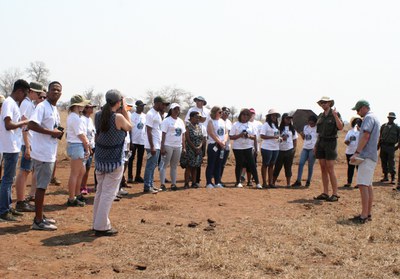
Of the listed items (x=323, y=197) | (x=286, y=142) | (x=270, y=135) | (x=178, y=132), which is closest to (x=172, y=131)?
(x=178, y=132)

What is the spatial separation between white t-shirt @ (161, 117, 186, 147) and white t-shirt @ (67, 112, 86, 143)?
97.7 inches

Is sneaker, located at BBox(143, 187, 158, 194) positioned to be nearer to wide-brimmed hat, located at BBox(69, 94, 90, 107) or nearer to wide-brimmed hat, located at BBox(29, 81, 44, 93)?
wide-brimmed hat, located at BBox(69, 94, 90, 107)

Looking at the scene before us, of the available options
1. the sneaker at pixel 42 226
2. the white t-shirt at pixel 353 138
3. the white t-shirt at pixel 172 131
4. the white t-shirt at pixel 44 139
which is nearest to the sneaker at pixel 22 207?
the sneaker at pixel 42 226

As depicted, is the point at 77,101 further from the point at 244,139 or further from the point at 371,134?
the point at 371,134

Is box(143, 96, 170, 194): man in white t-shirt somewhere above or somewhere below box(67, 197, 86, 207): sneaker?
above

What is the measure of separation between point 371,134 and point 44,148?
5284 millimetres

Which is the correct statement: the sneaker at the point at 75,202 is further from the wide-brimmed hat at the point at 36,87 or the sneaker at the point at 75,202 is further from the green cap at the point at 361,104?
the green cap at the point at 361,104

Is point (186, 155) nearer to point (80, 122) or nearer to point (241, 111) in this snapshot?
point (241, 111)

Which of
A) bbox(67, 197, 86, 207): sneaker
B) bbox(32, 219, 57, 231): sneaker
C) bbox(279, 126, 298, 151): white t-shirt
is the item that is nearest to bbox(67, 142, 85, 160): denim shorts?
bbox(67, 197, 86, 207): sneaker

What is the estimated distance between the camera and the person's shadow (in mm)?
5674

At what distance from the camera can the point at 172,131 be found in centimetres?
984

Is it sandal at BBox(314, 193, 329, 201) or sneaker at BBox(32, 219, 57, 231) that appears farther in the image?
sandal at BBox(314, 193, 329, 201)

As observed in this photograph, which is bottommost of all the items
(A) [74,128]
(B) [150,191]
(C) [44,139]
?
(B) [150,191]

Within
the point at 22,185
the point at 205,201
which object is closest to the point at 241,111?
the point at 205,201
